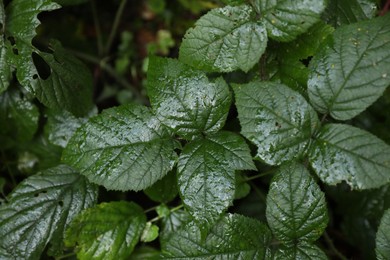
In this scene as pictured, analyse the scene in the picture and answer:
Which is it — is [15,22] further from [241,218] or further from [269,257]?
[269,257]

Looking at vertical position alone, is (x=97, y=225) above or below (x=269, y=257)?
above

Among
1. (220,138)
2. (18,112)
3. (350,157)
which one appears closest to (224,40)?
(220,138)

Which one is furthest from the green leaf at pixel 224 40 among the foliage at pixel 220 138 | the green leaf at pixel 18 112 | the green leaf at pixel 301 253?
the green leaf at pixel 18 112

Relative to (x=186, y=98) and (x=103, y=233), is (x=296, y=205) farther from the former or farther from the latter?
(x=103, y=233)

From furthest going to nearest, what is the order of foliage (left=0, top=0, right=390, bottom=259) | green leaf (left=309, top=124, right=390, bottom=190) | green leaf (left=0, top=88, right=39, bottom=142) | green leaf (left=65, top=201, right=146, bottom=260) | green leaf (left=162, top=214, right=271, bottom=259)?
green leaf (left=0, top=88, right=39, bottom=142)
green leaf (left=65, top=201, right=146, bottom=260)
green leaf (left=162, top=214, right=271, bottom=259)
foliage (left=0, top=0, right=390, bottom=259)
green leaf (left=309, top=124, right=390, bottom=190)

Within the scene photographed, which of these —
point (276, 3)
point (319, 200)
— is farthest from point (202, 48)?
point (319, 200)

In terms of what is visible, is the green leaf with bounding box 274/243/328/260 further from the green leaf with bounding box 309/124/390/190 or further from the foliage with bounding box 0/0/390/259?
the green leaf with bounding box 309/124/390/190

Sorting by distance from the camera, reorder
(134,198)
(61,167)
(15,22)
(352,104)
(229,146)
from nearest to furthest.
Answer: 1. (352,104)
2. (229,146)
3. (15,22)
4. (61,167)
5. (134,198)

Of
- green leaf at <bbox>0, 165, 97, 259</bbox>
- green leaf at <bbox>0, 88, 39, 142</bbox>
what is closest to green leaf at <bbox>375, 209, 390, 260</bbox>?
green leaf at <bbox>0, 165, 97, 259</bbox>
